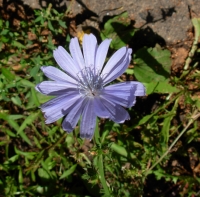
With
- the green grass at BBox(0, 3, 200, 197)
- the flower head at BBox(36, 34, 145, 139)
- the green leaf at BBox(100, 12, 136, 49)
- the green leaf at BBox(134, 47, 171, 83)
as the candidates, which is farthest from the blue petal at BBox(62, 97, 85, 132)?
the green leaf at BBox(100, 12, 136, 49)

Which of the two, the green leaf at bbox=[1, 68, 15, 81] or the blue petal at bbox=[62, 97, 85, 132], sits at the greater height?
the green leaf at bbox=[1, 68, 15, 81]

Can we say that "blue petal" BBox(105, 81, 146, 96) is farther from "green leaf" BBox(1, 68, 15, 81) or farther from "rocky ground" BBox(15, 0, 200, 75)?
"rocky ground" BBox(15, 0, 200, 75)

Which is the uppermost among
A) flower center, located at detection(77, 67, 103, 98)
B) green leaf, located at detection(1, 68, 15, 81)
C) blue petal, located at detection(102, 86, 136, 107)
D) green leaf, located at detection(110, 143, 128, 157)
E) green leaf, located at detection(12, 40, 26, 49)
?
Result: green leaf, located at detection(12, 40, 26, 49)

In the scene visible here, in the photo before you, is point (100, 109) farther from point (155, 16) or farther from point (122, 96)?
point (155, 16)

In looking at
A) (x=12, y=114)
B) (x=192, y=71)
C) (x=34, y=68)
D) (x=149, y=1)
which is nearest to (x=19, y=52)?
(x=34, y=68)

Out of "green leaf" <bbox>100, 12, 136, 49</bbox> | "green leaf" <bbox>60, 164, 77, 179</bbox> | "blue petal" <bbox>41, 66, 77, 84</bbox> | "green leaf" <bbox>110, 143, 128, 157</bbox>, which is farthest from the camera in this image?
"green leaf" <bbox>100, 12, 136, 49</bbox>

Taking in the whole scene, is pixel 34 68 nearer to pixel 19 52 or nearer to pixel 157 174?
pixel 19 52

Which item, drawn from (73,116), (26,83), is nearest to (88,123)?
(73,116)

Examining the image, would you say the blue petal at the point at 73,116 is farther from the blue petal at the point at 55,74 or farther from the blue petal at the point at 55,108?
the blue petal at the point at 55,74
